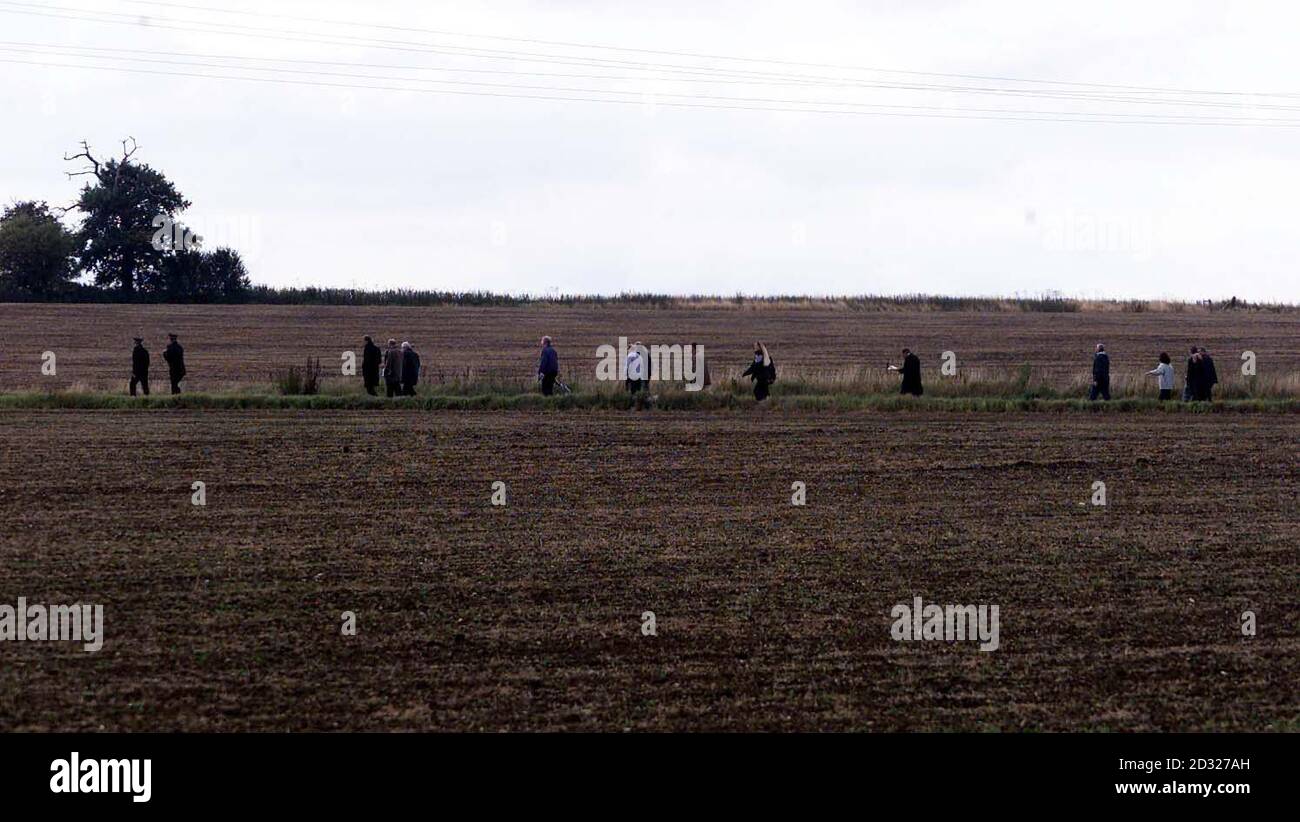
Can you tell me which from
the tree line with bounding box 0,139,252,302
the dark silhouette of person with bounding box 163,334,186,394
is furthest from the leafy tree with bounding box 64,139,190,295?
the dark silhouette of person with bounding box 163,334,186,394

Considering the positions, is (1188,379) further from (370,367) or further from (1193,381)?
(370,367)

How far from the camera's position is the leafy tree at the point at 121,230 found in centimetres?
8531

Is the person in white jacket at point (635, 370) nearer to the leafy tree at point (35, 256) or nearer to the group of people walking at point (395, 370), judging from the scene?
the group of people walking at point (395, 370)

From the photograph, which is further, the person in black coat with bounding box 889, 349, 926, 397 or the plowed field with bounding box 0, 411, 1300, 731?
the person in black coat with bounding box 889, 349, 926, 397

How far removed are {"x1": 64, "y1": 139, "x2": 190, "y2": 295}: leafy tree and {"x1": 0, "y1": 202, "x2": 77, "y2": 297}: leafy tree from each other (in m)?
1.14

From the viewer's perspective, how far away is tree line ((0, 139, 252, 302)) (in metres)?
84.2

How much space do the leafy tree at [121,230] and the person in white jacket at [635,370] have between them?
5788 centimetres

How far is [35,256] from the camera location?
276 feet

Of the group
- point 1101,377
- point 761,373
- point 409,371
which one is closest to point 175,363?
point 409,371

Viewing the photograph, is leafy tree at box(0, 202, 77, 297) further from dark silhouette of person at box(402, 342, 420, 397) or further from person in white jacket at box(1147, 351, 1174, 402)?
person in white jacket at box(1147, 351, 1174, 402)

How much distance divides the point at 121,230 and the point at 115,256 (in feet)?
5.76
